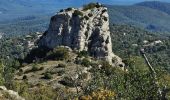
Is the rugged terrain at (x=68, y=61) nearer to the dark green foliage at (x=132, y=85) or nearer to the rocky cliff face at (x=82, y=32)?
the rocky cliff face at (x=82, y=32)

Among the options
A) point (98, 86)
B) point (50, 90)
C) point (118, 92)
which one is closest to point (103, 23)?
point (50, 90)

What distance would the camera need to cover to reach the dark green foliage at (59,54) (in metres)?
161

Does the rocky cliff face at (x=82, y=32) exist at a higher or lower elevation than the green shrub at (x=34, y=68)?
higher

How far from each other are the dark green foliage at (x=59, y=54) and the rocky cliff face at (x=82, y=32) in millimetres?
6403

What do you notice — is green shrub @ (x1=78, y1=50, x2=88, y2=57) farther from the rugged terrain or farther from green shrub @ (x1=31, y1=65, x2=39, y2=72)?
green shrub @ (x1=31, y1=65, x2=39, y2=72)

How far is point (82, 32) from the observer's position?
6786 inches

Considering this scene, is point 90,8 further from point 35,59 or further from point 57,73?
point 57,73

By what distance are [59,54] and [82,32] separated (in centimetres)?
1496

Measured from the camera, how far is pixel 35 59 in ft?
558

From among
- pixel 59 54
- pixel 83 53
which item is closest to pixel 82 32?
pixel 83 53

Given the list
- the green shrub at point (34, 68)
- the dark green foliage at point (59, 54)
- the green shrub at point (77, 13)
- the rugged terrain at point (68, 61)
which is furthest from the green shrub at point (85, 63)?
the green shrub at point (77, 13)

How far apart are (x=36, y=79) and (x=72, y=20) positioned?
113 ft

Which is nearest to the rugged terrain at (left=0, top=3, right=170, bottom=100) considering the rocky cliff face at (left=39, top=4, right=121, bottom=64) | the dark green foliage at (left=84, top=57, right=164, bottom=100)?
the rocky cliff face at (left=39, top=4, right=121, bottom=64)

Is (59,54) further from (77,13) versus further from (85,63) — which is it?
(77,13)
